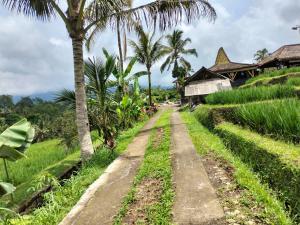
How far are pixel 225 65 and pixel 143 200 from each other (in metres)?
29.4

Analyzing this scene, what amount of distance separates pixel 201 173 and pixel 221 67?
91.7 feet

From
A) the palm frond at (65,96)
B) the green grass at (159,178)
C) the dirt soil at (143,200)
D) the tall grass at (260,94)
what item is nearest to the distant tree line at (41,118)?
the palm frond at (65,96)

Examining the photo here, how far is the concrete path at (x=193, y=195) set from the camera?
12.8 feet

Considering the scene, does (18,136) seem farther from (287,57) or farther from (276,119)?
(287,57)

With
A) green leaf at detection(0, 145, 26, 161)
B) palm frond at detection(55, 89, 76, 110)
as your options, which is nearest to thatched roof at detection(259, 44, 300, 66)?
palm frond at detection(55, 89, 76, 110)

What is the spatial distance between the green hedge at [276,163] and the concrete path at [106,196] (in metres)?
2.20

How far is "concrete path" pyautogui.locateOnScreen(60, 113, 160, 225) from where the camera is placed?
445 cm

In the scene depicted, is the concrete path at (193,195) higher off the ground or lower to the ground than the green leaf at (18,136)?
lower

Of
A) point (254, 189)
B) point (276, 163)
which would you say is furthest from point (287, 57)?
point (254, 189)

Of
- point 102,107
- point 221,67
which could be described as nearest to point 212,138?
point 102,107

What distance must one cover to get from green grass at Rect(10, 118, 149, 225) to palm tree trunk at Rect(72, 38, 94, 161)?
33 cm

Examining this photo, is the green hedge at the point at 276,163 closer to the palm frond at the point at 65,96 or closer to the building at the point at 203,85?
the palm frond at the point at 65,96

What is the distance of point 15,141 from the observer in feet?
16.1

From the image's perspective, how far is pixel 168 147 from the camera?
8547 mm
